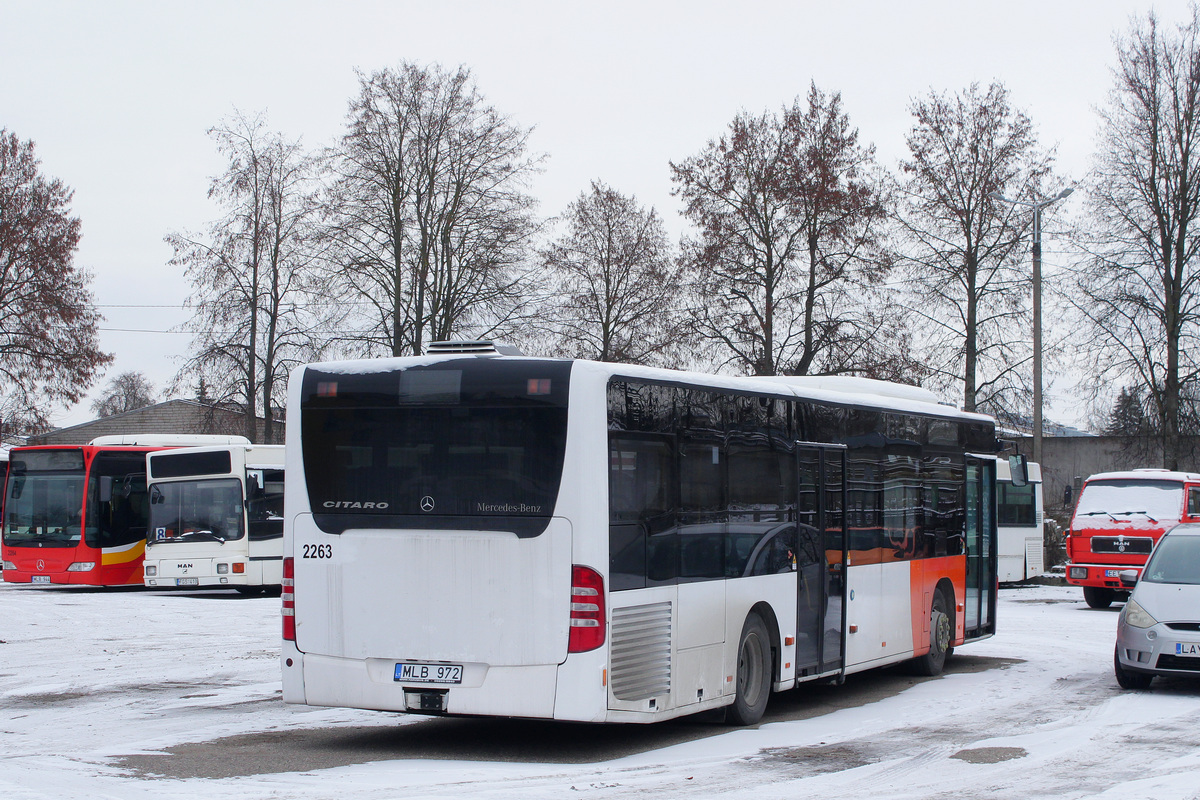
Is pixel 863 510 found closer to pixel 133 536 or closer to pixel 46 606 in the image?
pixel 46 606

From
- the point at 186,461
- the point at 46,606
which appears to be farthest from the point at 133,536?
the point at 46,606

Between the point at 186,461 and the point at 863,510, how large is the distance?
16.5 m

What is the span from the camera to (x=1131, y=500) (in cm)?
2370

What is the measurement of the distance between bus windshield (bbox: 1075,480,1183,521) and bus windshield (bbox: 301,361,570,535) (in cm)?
1754

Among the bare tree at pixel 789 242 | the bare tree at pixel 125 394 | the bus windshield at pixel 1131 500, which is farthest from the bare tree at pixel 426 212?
the bare tree at pixel 125 394

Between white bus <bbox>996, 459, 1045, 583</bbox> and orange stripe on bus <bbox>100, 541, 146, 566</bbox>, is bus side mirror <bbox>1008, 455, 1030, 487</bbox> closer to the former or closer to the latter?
white bus <bbox>996, 459, 1045, 583</bbox>

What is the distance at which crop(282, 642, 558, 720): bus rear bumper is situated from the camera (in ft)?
28.2

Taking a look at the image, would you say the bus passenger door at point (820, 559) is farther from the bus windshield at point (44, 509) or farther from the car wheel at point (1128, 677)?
the bus windshield at point (44, 509)

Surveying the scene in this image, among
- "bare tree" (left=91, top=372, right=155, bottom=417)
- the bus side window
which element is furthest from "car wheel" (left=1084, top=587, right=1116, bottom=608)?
"bare tree" (left=91, top=372, right=155, bottom=417)

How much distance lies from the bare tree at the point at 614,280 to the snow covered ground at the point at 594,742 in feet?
102

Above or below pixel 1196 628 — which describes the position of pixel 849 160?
above

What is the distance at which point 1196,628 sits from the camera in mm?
12117

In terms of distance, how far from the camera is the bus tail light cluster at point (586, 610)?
855cm

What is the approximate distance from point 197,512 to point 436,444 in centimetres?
1742
